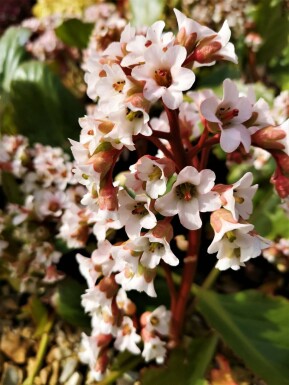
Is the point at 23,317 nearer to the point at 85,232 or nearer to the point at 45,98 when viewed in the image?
the point at 85,232

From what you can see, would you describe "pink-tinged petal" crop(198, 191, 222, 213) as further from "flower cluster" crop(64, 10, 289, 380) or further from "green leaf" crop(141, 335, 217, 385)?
"green leaf" crop(141, 335, 217, 385)

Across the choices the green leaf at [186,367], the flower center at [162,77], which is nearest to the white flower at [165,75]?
the flower center at [162,77]

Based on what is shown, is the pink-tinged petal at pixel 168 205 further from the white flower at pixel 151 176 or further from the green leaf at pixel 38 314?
the green leaf at pixel 38 314

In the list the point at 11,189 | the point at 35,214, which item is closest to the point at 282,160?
the point at 35,214

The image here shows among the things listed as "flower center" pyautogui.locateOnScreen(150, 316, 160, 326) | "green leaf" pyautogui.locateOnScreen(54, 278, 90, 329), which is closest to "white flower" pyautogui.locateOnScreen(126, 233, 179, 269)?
"flower center" pyautogui.locateOnScreen(150, 316, 160, 326)

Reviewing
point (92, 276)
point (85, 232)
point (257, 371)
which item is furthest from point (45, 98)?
point (257, 371)
